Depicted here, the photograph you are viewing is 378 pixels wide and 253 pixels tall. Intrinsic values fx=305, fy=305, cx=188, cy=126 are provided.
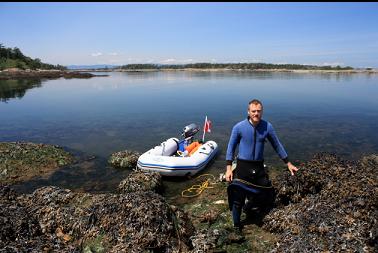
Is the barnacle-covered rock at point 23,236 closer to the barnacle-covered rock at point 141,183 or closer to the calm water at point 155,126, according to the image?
the barnacle-covered rock at point 141,183

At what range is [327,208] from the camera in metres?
6.66

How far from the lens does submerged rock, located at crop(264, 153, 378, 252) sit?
5785mm

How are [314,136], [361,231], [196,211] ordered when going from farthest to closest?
[314,136]
[196,211]
[361,231]

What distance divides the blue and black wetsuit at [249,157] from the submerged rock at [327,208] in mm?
950

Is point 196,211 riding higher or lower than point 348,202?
lower

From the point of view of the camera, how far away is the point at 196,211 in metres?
8.98

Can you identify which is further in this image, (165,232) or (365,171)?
(365,171)

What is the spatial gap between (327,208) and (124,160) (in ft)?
34.1

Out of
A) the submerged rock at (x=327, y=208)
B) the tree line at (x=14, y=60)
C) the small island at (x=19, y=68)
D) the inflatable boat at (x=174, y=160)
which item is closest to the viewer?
the submerged rock at (x=327, y=208)

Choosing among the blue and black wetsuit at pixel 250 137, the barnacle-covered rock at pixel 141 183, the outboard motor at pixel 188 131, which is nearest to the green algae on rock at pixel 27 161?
the barnacle-covered rock at pixel 141 183

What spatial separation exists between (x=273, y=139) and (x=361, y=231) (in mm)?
2435

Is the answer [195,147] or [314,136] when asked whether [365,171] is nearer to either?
[195,147]

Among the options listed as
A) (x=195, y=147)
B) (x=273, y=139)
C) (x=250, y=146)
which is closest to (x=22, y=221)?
(x=250, y=146)

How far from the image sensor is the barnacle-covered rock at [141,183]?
1154 cm
